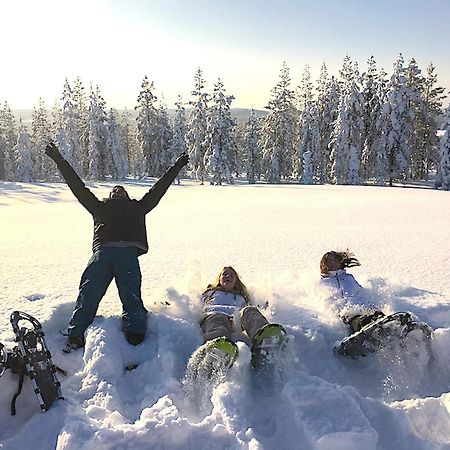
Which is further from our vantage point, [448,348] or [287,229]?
[287,229]

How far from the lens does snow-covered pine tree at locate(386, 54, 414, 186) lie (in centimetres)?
3372

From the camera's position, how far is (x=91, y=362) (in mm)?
3619

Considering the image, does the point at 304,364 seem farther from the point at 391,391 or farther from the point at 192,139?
the point at 192,139

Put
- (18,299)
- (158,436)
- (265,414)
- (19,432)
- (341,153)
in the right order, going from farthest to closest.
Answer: (341,153) → (18,299) → (265,414) → (19,432) → (158,436)

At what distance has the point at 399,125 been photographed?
114 feet

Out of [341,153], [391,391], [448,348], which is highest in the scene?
[341,153]

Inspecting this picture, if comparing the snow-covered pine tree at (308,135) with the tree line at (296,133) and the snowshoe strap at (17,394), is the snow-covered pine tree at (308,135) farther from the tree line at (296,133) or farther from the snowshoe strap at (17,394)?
the snowshoe strap at (17,394)

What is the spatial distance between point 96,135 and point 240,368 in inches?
1681

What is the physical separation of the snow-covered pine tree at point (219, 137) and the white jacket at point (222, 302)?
3343cm

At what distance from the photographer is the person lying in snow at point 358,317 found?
3.76 metres

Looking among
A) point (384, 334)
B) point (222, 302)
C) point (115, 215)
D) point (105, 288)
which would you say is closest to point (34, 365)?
point (105, 288)

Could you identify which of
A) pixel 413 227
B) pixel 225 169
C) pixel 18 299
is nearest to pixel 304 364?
pixel 18 299

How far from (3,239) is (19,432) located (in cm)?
827

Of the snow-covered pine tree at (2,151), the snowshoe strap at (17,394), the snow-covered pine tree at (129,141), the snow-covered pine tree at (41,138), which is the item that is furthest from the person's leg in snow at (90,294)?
the snow-covered pine tree at (129,141)
